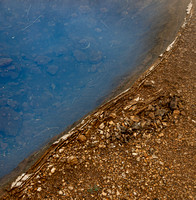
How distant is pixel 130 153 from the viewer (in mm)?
2449

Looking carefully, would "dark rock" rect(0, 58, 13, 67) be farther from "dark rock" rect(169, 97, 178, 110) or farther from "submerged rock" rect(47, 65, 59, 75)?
"dark rock" rect(169, 97, 178, 110)

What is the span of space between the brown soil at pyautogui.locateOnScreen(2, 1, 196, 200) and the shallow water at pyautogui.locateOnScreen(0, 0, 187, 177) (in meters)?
0.60

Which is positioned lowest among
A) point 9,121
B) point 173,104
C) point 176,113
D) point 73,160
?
point 176,113

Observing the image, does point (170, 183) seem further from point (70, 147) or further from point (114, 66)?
point (114, 66)

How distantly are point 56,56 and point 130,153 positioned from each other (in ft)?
8.72

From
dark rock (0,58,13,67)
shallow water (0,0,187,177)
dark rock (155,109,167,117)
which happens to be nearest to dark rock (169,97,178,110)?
dark rock (155,109,167,117)

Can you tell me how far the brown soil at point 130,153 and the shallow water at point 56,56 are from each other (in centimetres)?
60

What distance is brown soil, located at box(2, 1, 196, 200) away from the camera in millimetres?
2207

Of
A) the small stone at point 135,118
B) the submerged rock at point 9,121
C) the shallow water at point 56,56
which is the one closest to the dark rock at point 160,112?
the small stone at point 135,118

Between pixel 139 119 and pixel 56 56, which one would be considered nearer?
pixel 139 119

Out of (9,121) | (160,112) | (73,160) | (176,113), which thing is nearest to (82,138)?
(73,160)

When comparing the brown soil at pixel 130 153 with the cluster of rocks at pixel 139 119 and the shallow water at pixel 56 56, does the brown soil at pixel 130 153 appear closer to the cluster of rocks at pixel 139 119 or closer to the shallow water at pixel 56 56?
the cluster of rocks at pixel 139 119

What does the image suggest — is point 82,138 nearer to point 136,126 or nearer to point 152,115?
point 136,126

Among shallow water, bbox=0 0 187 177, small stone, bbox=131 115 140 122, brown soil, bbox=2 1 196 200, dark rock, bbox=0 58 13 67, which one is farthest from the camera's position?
dark rock, bbox=0 58 13 67
